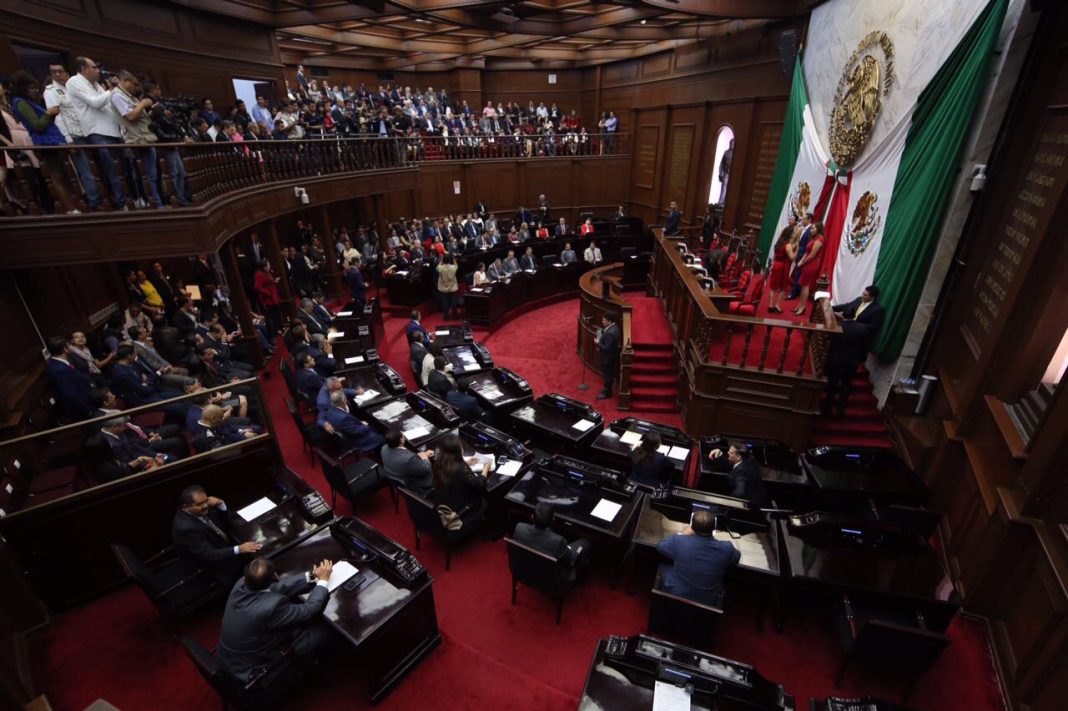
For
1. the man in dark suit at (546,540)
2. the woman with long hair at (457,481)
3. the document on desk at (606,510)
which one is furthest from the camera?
the woman with long hair at (457,481)

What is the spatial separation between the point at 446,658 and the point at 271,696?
1258mm

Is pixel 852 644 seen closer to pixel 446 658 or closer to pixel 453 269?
pixel 446 658

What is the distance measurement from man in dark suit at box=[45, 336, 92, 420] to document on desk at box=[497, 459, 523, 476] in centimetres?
483

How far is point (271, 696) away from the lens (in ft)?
10.8

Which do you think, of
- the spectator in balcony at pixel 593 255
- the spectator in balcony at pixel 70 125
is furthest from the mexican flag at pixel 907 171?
the spectator in balcony at pixel 70 125

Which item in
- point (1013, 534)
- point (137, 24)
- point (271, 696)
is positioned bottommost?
point (271, 696)

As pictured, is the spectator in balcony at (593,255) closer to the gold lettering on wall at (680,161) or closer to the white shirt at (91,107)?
the gold lettering on wall at (680,161)

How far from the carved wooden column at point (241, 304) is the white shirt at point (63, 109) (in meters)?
2.14

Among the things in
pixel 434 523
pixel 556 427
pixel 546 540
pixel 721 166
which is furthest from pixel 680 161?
pixel 546 540

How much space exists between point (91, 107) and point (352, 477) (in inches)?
202

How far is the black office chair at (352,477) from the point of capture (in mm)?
5145

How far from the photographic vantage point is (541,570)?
407 centimetres

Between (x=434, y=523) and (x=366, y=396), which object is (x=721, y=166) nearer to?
(x=366, y=396)

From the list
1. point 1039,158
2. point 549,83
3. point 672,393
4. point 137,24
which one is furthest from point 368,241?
point 1039,158
